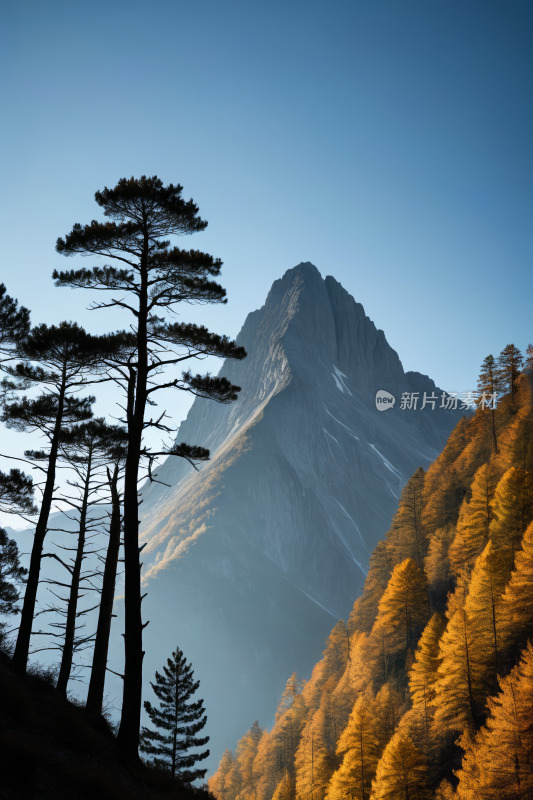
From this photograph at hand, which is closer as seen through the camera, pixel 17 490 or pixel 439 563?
pixel 17 490

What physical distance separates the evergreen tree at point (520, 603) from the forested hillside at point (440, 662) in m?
0.06

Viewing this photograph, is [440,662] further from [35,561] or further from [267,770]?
[267,770]

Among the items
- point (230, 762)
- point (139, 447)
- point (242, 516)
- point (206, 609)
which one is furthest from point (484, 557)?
point (242, 516)

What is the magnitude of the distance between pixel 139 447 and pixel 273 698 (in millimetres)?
148100

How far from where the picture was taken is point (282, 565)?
593 ft

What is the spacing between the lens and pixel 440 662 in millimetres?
29688

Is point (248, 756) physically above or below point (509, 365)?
below

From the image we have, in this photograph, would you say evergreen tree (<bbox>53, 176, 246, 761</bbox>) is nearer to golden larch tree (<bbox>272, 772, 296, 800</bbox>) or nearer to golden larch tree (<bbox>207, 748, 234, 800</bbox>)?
golden larch tree (<bbox>272, 772, 296, 800</bbox>)

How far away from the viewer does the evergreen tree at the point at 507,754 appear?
19172 millimetres

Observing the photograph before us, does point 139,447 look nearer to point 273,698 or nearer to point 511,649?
point 511,649

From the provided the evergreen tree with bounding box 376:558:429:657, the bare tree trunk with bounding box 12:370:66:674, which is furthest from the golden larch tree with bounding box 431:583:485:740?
the bare tree trunk with bounding box 12:370:66:674

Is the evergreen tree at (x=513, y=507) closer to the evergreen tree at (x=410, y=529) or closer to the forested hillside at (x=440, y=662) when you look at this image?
the forested hillside at (x=440, y=662)

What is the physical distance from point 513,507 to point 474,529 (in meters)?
4.47

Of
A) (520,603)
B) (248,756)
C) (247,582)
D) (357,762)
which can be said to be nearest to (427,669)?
(357,762)
